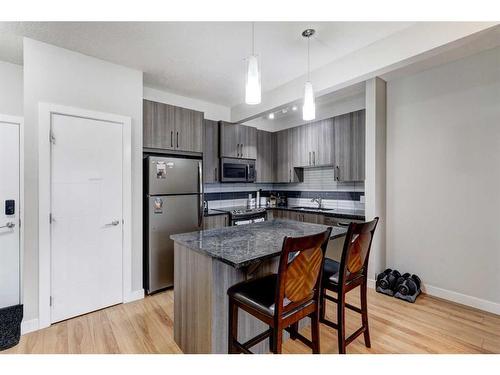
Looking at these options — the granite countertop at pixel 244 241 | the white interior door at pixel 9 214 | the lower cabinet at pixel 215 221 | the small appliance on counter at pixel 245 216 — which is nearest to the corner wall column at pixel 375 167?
the granite countertop at pixel 244 241

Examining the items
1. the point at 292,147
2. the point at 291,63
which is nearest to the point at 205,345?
the point at 291,63

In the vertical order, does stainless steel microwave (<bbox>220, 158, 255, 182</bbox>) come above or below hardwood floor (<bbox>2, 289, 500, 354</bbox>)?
above

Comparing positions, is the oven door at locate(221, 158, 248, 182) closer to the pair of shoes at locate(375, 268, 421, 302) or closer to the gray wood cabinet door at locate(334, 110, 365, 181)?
the gray wood cabinet door at locate(334, 110, 365, 181)

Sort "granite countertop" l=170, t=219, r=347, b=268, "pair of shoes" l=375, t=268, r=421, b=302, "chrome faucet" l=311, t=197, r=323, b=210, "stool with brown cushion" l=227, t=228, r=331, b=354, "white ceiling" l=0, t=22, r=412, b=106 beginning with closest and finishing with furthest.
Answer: "stool with brown cushion" l=227, t=228, r=331, b=354 < "granite countertop" l=170, t=219, r=347, b=268 < "white ceiling" l=0, t=22, r=412, b=106 < "pair of shoes" l=375, t=268, r=421, b=302 < "chrome faucet" l=311, t=197, r=323, b=210

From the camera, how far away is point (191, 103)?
13.4 ft

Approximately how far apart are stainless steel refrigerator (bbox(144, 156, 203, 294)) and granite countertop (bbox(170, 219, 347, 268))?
46.4 inches

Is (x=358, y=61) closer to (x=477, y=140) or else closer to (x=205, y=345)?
(x=477, y=140)

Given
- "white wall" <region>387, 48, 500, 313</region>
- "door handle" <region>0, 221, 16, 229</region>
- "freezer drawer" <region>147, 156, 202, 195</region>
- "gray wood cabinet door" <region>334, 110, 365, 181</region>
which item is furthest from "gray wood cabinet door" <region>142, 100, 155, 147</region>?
"white wall" <region>387, 48, 500, 313</region>

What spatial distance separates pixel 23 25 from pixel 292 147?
12.3 ft

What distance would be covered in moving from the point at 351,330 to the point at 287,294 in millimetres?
1259

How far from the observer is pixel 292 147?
4598mm

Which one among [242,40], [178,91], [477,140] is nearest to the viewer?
[242,40]

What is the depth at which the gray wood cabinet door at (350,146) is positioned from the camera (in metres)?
3.55

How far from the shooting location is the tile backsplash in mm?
4016
